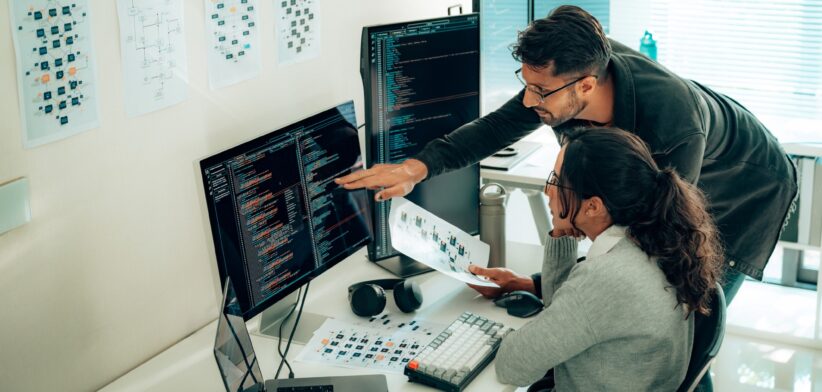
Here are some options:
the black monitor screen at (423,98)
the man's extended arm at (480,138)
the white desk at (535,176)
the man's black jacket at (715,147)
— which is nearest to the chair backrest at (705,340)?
the man's black jacket at (715,147)

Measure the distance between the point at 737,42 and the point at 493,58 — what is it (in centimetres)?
102

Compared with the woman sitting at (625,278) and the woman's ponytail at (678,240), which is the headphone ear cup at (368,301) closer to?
the woman sitting at (625,278)

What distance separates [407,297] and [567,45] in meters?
0.67

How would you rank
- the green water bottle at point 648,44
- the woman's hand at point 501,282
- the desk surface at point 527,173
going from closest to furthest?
the woman's hand at point 501,282 → the desk surface at point 527,173 → the green water bottle at point 648,44

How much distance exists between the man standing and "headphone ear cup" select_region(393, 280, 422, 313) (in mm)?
218

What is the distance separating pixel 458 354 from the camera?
1756 mm

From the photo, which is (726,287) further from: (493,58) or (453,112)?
(493,58)

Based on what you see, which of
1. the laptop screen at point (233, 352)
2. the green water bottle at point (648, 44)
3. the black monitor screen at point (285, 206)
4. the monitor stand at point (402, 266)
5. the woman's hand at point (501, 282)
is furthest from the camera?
the green water bottle at point (648, 44)

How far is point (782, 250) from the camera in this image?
3695 mm

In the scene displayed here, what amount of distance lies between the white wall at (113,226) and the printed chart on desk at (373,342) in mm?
294

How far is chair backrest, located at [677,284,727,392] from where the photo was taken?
151 cm

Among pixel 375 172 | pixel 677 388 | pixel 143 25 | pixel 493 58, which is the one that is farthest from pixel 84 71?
pixel 493 58

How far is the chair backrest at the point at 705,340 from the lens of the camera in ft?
4.97

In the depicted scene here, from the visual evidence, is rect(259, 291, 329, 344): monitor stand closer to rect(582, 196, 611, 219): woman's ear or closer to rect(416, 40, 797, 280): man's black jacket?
rect(416, 40, 797, 280): man's black jacket
